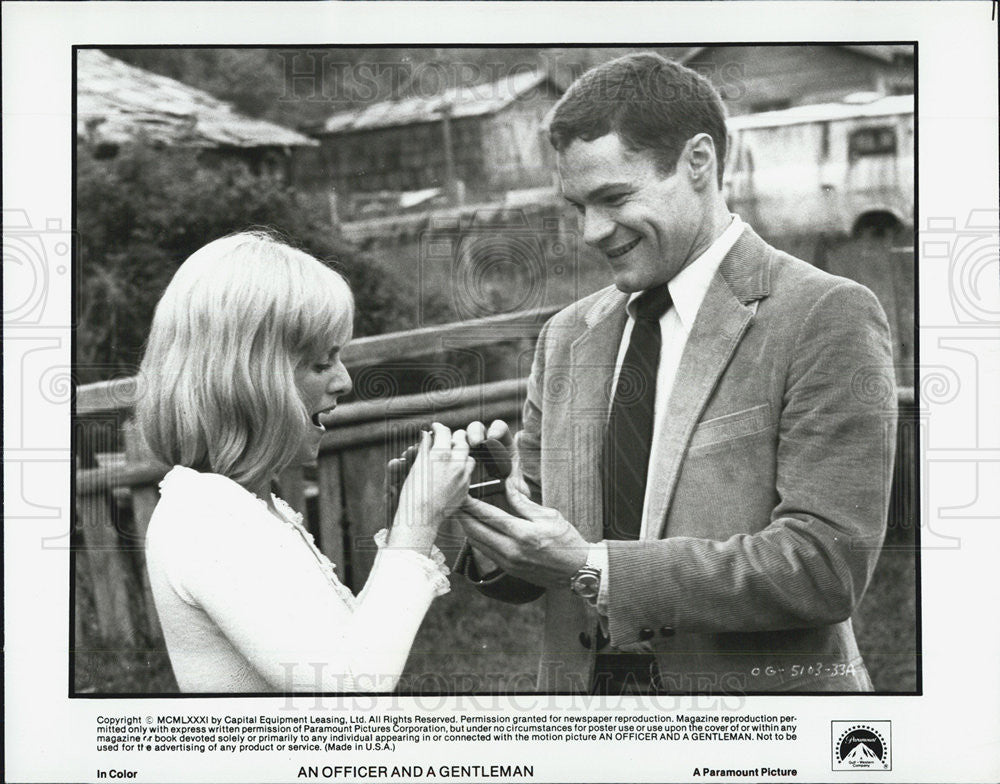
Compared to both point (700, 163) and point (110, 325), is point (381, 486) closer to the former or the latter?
point (110, 325)

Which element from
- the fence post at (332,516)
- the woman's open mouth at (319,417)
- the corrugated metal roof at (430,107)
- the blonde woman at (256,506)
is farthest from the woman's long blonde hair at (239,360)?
the corrugated metal roof at (430,107)

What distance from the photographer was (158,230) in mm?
3010

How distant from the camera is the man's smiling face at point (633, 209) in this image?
2.92 metres

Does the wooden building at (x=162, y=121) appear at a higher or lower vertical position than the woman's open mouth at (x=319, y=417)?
higher

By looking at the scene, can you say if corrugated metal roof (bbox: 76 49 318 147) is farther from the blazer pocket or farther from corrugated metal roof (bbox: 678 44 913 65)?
corrugated metal roof (bbox: 678 44 913 65)

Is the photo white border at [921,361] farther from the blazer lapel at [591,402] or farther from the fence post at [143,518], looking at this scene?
the blazer lapel at [591,402]

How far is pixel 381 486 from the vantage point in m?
2.99

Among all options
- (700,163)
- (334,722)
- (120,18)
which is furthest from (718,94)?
(334,722)

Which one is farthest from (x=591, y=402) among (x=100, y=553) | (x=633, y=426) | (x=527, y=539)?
(x=100, y=553)

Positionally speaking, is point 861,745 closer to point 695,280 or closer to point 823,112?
point 695,280

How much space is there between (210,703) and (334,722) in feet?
1.16

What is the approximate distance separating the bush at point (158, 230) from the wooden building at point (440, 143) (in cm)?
16

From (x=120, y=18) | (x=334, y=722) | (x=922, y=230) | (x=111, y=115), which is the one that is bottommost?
(x=334, y=722)

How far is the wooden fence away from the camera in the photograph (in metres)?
2.98
